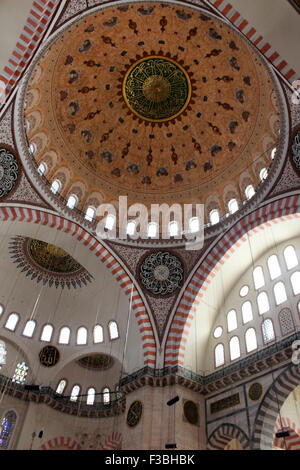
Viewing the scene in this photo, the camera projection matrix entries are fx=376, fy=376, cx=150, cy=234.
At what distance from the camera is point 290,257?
11.1 metres

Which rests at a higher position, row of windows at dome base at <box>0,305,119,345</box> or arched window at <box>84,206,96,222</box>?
arched window at <box>84,206,96,222</box>

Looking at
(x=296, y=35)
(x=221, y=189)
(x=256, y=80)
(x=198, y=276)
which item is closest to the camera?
(x=296, y=35)

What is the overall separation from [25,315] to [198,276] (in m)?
7.06

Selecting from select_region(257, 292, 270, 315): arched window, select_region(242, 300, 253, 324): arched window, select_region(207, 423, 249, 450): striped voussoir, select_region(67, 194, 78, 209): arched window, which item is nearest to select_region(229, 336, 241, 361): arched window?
select_region(242, 300, 253, 324): arched window

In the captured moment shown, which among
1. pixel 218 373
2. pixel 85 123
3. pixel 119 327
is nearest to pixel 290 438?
pixel 218 373

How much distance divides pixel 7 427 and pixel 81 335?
3970mm

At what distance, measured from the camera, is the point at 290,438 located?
1082 centimetres

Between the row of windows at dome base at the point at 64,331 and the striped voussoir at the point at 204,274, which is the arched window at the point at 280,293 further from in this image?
the row of windows at dome base at the point at 64,331

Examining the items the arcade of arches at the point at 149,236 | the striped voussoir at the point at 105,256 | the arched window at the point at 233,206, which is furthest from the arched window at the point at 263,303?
the striped voussoir at the point at 105,256

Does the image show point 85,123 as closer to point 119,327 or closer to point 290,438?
point 119,327

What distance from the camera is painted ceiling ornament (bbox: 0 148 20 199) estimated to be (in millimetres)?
10562

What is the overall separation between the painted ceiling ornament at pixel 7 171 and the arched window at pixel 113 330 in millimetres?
6262

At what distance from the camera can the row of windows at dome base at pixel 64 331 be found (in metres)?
14.1

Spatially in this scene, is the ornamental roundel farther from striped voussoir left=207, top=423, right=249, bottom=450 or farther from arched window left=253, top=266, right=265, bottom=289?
striped voussoir left=207, top=423, right=249, bottom=450
